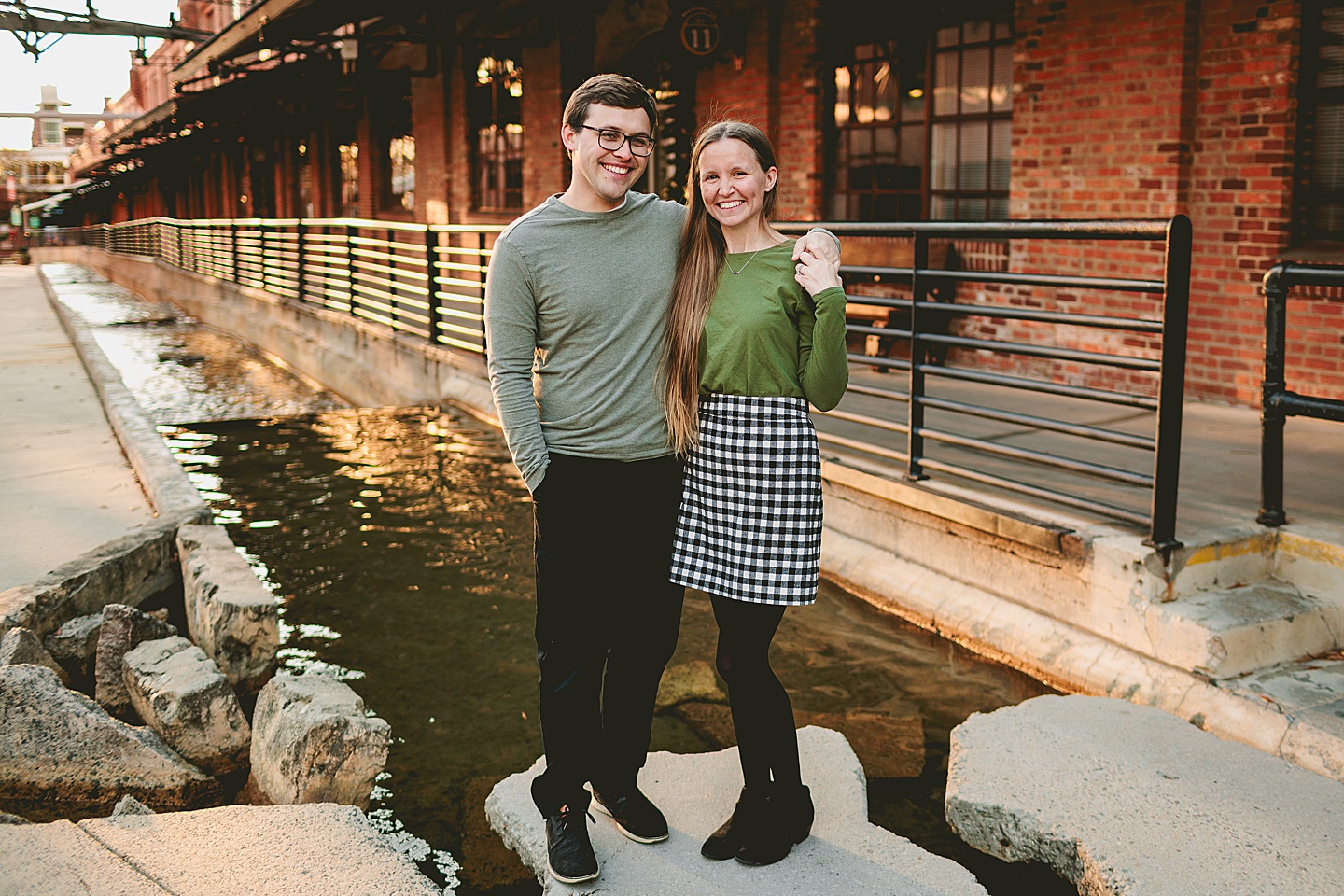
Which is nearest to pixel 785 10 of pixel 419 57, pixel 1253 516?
pixel 1253 516

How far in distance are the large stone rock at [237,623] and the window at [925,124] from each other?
20.7ft

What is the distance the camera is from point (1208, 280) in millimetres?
7102

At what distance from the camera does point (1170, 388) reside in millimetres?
3885

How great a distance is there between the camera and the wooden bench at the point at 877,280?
905cm

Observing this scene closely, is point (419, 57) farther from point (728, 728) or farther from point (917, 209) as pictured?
point (728, 728)

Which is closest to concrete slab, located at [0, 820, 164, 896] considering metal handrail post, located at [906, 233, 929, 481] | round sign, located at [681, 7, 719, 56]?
metal handrail post, located at [906, 233, 929, 481]

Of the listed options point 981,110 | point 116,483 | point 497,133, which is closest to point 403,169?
point 497,133

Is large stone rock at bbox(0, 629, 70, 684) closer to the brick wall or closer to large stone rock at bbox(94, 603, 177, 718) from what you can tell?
large stone rock at bbox(94, 603, 177, 718)

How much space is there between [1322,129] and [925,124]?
321cm

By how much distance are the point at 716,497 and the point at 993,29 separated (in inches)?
277

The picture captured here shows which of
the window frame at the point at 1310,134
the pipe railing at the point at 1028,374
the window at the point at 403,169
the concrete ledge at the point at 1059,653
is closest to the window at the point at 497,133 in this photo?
the window at the point at 403,169

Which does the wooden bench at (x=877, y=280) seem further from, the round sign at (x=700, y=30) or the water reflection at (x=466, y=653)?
the water reflection at (x=466, y=653)

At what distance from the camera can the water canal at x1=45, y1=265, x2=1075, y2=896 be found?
11.3ft

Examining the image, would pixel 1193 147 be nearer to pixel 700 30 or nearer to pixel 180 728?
pixel 700 30
